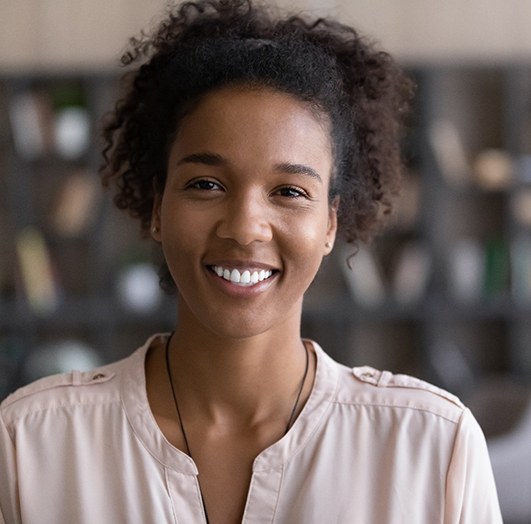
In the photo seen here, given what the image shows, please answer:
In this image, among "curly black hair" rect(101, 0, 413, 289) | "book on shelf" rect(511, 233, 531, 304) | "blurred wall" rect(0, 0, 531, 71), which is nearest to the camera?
"curly black hair" rect(101, 0, 413, 289)

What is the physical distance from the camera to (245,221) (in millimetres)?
1417

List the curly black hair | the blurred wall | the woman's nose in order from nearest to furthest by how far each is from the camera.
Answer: the woman's nose
the curly black hair
the blurred wall

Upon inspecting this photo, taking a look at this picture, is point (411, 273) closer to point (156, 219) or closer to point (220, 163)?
point (156, 219)

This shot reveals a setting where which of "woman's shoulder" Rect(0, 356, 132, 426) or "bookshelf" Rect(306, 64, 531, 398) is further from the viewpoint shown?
"bookshelf" Rect(306, 64, 531, 398)

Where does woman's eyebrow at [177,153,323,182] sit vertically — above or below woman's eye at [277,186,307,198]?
above

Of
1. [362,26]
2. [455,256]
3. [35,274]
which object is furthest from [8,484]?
[362,26]

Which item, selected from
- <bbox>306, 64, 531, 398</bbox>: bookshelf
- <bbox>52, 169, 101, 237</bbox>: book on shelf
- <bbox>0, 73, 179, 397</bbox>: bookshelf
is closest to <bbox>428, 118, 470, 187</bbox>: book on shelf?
<bbox>306, 64, 531, 398</bbox>: bookshelf

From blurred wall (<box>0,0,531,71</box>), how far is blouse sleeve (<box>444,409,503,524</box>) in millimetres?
4357

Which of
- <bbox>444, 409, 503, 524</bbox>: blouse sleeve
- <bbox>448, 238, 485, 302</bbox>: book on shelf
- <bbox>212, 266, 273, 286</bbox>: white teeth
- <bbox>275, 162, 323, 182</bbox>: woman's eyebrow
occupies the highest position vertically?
<bbox>275, 162, 323, 182</bbox>: woman's eyebrow

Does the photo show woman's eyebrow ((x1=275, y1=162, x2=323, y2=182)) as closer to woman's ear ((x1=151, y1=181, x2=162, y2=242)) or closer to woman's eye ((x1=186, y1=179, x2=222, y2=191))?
woman's eye ((x1=186, y1=179, x2=222, y2=191))

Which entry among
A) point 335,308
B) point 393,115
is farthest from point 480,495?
point 335,308

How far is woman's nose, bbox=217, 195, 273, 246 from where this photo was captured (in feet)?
4.65

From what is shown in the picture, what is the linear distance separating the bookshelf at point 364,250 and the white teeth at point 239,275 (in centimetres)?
397

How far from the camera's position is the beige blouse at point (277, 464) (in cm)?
151
